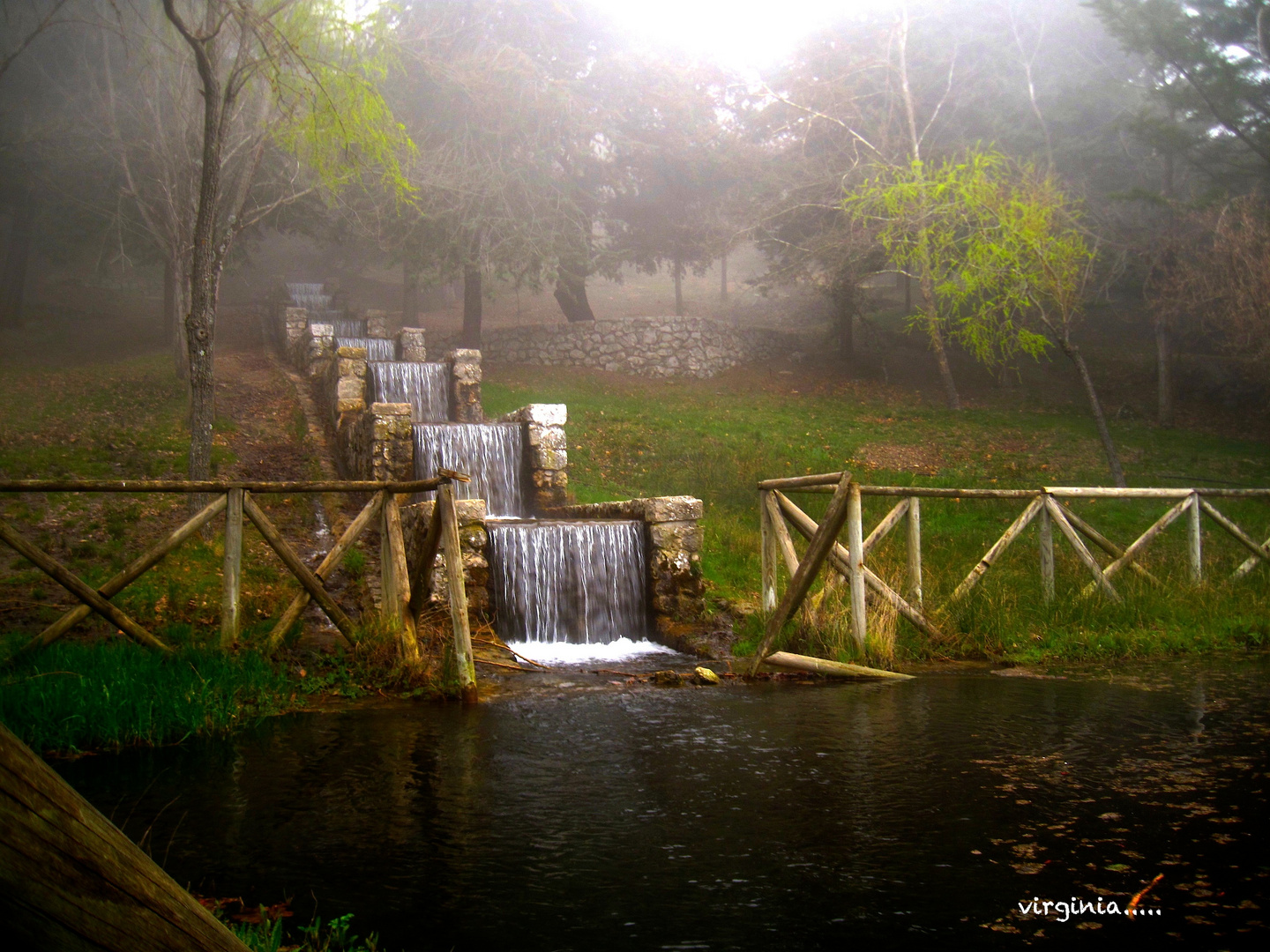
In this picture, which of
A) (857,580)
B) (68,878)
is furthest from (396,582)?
(68,878)

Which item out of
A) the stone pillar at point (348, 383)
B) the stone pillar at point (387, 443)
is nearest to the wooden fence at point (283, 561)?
the stone pillar at point (387, 443)

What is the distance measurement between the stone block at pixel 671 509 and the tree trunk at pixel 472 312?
57.6ft

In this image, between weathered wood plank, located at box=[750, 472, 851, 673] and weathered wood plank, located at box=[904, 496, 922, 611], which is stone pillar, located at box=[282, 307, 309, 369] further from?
weathered wood plank, located at box=[750, 472, 851, 673]

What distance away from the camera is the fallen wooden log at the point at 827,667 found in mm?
7965

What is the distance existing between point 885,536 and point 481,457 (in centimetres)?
664

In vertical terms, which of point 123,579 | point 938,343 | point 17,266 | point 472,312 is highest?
point 17,266

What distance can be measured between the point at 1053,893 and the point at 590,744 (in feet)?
9.86

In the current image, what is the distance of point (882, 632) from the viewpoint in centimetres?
853

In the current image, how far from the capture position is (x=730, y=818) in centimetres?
448

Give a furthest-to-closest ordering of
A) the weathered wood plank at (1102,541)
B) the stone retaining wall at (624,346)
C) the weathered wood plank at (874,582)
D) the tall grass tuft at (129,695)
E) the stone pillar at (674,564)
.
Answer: the stone retaining wall at (624,346), the stone pillar at (674,564), the weathered wood plank at (1102,541), the weathered wood plank at (874,582), the tall grass tuft at (129,695)

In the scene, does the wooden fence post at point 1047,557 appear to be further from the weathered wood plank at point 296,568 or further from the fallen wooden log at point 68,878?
the fallen wooden log at point 68,878

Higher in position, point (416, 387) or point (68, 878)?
point (416, 387)

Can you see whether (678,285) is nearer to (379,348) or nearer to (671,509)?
(379,348)

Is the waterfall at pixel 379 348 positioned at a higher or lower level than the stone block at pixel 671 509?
higher
